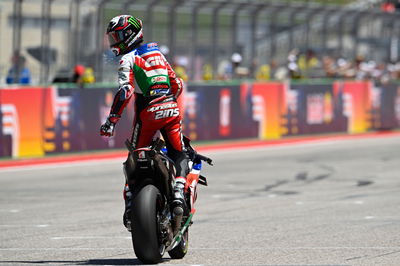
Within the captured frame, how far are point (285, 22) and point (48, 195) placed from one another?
1304cm

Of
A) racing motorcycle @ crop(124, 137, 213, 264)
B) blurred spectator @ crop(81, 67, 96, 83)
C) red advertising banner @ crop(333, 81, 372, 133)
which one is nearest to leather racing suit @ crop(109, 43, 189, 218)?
racing motorcycle @ crop(124, 137, 213, 264)

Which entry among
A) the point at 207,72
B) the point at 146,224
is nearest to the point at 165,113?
the point at 146,224

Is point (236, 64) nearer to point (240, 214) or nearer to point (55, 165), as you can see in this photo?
Result: point (55, 165)

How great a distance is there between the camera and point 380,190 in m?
13.1

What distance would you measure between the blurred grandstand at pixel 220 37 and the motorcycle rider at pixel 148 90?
818 centimetres

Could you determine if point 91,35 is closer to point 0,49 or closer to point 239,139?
point 0,49

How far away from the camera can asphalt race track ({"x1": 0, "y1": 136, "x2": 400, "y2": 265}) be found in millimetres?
7820

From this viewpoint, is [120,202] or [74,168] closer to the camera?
[120,202]

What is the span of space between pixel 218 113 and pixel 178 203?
1405 centimetres

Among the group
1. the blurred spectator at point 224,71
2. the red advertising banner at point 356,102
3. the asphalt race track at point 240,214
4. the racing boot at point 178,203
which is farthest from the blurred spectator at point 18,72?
the racing boot at point 178,203

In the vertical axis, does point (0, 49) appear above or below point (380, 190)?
above

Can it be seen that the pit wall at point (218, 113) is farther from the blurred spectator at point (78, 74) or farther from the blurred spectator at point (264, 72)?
the blurred spectator at point (264, 72)

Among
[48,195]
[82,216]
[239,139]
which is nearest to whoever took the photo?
[82,216]

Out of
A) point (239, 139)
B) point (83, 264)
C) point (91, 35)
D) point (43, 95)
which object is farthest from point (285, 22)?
point (83, 264)
